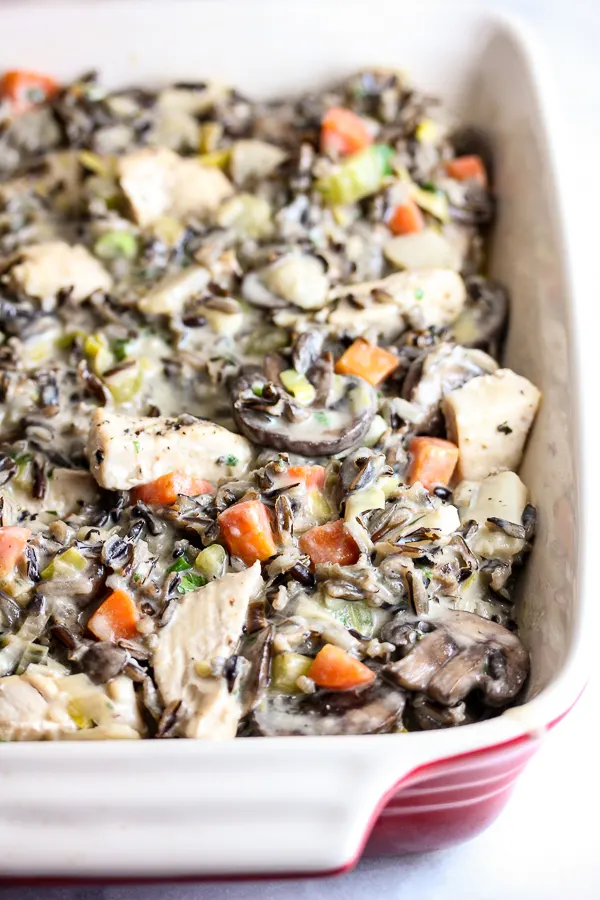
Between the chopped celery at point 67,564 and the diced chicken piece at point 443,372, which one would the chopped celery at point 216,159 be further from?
the chopped celery at point 67,564

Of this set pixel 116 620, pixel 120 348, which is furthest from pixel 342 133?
pixel 116 620

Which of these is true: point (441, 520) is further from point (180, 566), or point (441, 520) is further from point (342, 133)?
point (342, 133)

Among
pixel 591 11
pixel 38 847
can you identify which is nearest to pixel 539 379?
pixel 38 847

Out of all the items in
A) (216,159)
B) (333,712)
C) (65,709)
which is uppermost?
(216,159)

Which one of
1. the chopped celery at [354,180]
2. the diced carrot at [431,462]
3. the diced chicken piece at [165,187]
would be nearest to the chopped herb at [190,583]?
the diced carrot at [431,462]

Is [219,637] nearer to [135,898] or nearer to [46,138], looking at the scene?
[135,898]

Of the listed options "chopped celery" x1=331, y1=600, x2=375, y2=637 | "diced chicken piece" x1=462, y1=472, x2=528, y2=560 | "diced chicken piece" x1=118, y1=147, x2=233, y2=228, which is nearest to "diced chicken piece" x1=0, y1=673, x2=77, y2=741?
"chopped celery" x1=331, y1=600, x2=375, y2=637
